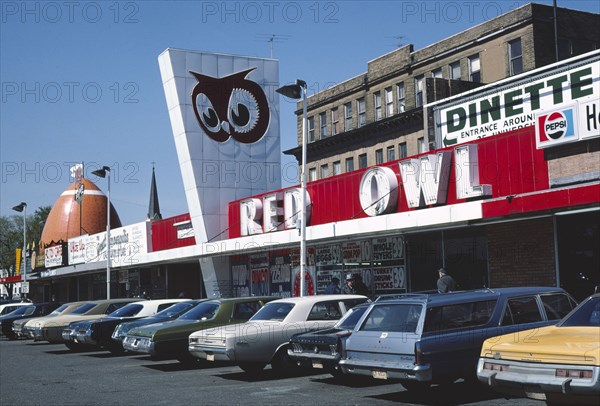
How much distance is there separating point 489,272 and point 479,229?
1096mm

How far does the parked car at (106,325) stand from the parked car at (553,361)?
13218 millimetres

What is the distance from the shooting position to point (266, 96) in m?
32.5

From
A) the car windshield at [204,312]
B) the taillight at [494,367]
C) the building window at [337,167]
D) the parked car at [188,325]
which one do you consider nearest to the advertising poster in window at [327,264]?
the parked car at [188,325]

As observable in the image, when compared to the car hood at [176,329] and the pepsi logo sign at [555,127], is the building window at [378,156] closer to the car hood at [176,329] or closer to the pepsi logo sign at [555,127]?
the pepsi logo sign at [555,127]

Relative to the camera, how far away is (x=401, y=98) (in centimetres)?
4856

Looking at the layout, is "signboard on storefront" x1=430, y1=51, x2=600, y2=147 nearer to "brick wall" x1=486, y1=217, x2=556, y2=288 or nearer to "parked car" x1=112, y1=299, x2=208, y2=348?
"brick wall" x1=486, y1=217, x2=556, y2=288

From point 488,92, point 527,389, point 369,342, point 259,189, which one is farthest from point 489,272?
point 259,189

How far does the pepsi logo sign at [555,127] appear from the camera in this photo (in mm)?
17125

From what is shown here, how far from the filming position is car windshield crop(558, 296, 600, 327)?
31.3 ft

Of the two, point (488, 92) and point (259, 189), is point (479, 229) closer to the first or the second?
point (488, 92)

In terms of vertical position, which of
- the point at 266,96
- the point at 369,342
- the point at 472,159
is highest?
the point at 266,96

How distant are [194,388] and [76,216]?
65.9 metres

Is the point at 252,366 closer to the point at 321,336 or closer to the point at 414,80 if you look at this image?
the point at 321,336

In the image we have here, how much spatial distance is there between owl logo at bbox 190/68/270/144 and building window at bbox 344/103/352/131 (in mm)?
21507
